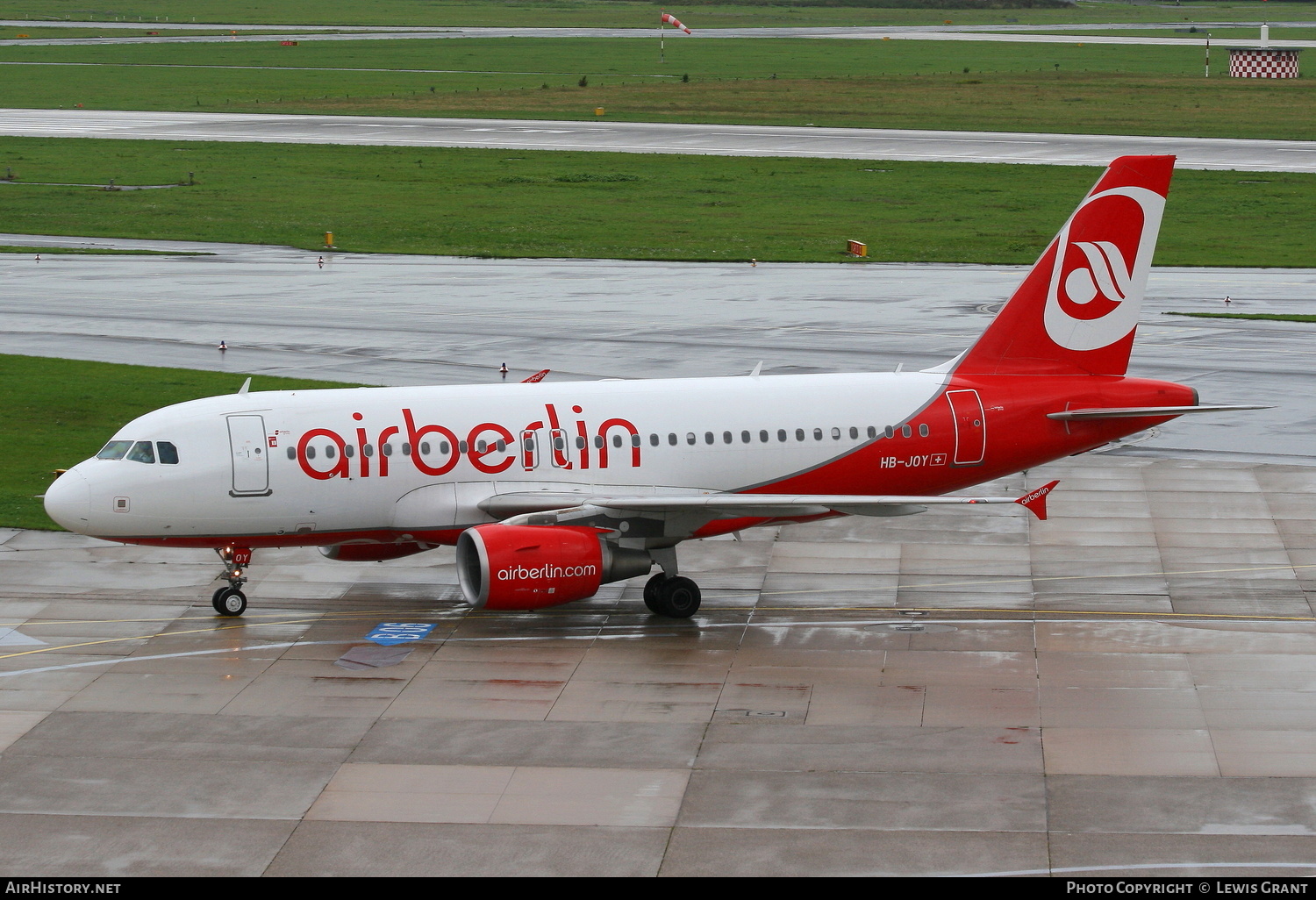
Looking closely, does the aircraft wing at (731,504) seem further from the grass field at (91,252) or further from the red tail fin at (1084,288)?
the grass field at (91,252)

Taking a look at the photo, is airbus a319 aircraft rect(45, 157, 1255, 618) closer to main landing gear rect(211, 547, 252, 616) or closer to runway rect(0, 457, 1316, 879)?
main landing gear rect(211, 547, 252, 616)

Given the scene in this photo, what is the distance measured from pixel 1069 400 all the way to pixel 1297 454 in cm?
1245

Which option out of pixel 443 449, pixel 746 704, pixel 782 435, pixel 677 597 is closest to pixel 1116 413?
pixel 782 435

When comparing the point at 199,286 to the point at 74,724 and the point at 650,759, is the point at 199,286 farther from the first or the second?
the point at 650,759

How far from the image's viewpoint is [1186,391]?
34.8 m

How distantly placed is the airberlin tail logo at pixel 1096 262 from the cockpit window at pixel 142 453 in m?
18.0

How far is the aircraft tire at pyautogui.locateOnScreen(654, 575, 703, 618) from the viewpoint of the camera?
31656 millimetres

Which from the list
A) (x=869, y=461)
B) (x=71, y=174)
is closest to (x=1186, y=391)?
(x=869, y=461)

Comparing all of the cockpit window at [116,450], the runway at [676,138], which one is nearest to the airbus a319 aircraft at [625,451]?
the cockpit window at [116,450]

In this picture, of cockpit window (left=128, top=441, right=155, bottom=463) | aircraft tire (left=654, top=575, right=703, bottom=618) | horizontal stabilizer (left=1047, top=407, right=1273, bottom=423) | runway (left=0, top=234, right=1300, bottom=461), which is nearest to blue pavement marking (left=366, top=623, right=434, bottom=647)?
aircraft tire (left=654, top=575, right=703, bottom=618)

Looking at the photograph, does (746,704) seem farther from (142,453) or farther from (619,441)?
(142,453)

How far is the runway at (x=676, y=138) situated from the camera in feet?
340

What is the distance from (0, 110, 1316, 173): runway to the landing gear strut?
239 feet

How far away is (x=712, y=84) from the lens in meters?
→ 150
